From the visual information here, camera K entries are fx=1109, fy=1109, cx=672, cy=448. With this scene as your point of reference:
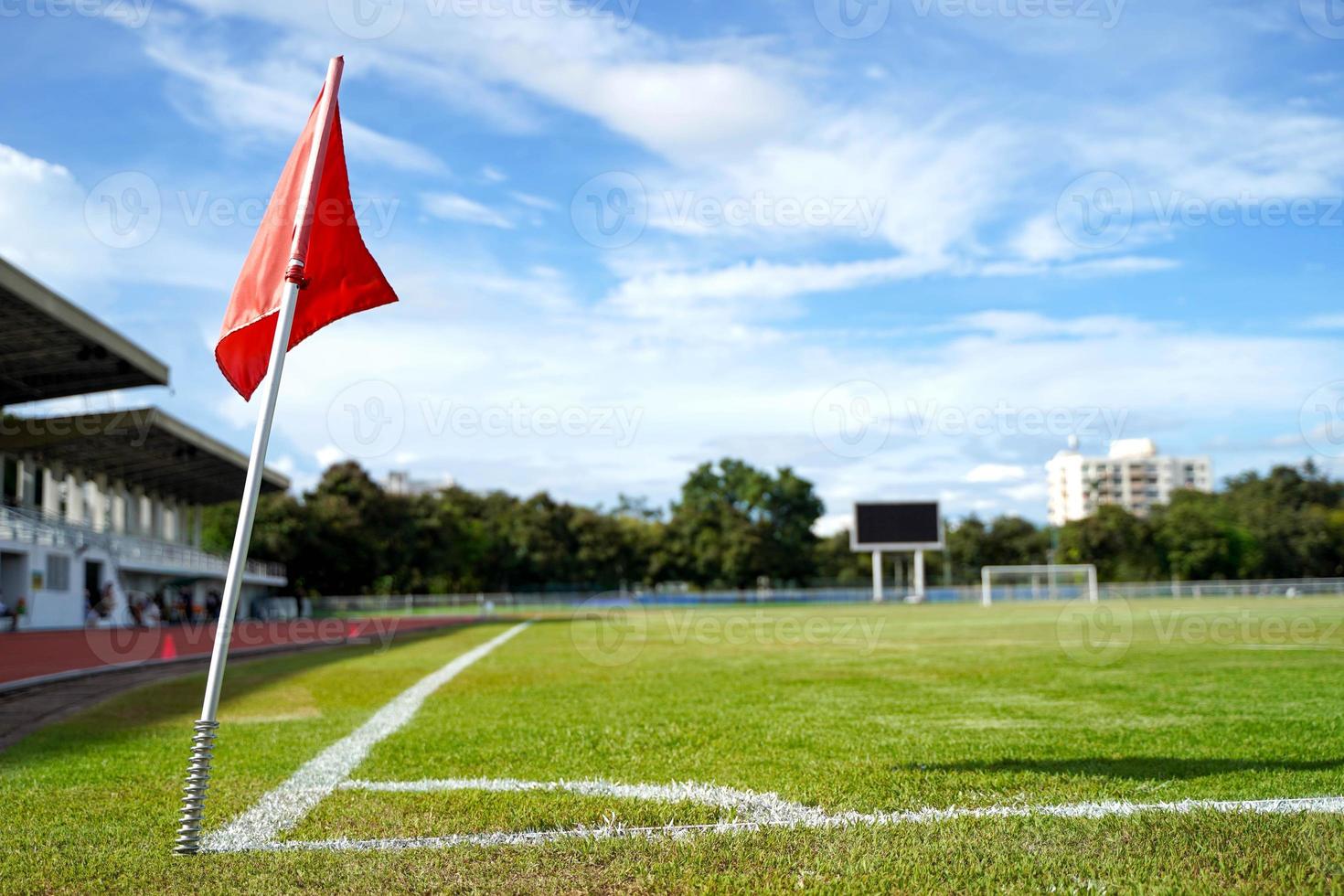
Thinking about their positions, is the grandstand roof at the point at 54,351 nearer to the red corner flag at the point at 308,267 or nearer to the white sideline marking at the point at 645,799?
the red corner flag at the point at 308,267

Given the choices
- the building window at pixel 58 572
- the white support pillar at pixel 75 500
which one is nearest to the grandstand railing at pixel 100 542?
the building window at pixel 58 572

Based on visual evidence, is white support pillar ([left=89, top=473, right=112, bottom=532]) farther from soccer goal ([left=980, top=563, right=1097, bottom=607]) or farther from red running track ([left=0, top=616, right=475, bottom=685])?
soccer goal ([left=980, top=563, right=1097, bottom=607])

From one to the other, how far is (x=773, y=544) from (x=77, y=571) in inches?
2199

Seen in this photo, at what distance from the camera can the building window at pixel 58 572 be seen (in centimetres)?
3406

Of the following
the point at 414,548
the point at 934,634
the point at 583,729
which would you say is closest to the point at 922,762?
the point at 583,729

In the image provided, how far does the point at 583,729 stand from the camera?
789 centimetres

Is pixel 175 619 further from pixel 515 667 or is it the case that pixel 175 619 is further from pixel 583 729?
pixel 583 729

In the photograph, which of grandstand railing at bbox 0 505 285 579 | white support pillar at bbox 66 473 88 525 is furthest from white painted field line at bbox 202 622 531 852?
white support pillar at bbox 66 473 88 525

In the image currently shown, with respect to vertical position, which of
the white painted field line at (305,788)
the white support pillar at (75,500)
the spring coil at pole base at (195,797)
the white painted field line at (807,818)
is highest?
the white support pillar at (75,500)

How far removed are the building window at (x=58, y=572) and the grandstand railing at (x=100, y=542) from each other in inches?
15.4

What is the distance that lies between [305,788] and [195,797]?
1.48 metres

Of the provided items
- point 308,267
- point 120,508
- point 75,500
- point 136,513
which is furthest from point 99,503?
point 308,267

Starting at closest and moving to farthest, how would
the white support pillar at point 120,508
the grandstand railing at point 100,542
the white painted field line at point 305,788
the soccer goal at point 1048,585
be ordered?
the white painted field line at point 305,788 → the grandstand railing at point 100,542 → the white support pillar at point 120,508 → the soccer goal at point 1048,585

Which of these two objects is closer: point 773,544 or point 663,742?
point 663,742
